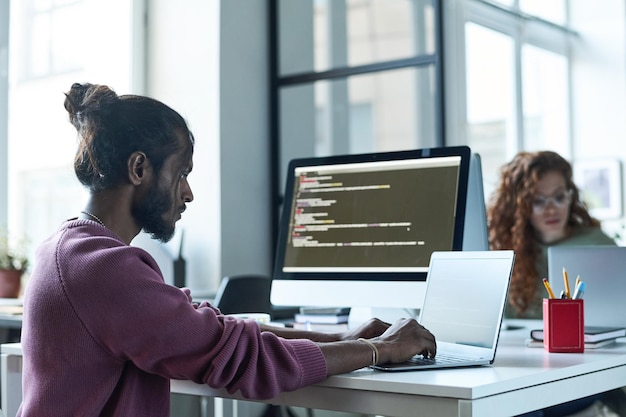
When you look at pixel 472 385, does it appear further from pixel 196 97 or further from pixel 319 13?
pixel 319 13

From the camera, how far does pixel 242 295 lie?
3049 millimetres

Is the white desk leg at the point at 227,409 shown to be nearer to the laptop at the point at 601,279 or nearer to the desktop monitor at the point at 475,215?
the desktop monitor at the point at 475,215

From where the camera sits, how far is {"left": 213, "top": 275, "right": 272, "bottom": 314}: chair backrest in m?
2.96

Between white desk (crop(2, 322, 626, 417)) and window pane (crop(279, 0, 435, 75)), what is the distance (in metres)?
2.91

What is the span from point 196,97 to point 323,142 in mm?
731

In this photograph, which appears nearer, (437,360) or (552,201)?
(437,360)

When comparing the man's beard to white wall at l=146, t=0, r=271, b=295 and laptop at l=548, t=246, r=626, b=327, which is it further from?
white wall at l=146, t=0, r=271, b=295

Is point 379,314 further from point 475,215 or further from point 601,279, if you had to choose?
point 601,279

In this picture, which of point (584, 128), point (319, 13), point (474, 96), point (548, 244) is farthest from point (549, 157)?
point (584, 128)

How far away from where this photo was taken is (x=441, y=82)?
385 centimetres

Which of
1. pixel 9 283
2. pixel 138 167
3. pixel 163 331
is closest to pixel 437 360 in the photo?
pixel 163 331

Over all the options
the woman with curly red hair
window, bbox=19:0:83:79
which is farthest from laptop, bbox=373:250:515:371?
window, bbox=19:0:83:79

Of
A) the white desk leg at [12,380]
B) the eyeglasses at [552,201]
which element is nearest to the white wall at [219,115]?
the eyeglasses at [552,201]

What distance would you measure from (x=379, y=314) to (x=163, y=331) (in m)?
0.88
